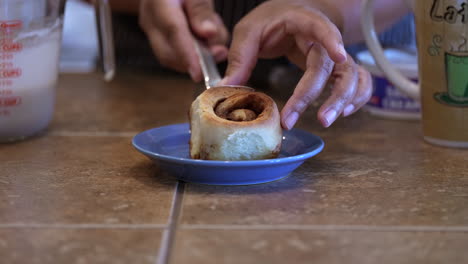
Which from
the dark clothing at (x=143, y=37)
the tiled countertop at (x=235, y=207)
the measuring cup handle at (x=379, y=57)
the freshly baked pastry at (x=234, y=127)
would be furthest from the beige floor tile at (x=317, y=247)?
the dark clothing at (x=143, y=37)

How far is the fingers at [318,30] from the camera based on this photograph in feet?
2.21

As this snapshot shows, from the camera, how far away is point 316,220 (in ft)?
1.78

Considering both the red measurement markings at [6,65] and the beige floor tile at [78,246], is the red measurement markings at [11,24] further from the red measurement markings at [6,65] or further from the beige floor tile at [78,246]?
the beige floor tile at [78,246]

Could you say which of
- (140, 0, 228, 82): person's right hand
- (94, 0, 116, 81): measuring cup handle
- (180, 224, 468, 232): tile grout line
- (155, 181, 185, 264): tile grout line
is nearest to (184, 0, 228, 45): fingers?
(140, 0, 228, 82): person's right hand

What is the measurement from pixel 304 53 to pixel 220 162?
0.76ft

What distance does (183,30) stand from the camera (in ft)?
3.01

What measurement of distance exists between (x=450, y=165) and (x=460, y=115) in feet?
0.24

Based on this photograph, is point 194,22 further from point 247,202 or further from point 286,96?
point 247,202

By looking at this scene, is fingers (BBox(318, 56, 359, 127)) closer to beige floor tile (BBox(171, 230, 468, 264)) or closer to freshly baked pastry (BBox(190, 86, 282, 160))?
freshly baked pastry (BBox(190, 86, 282, 160))

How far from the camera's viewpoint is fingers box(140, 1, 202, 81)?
899 mm

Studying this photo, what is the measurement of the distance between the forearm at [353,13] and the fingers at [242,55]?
10 cm

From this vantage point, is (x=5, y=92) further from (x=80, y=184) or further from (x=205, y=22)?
(x=205, y=22)

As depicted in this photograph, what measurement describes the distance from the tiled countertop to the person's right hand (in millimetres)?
145

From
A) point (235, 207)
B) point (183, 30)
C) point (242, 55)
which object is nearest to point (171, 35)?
point (183, 30)
